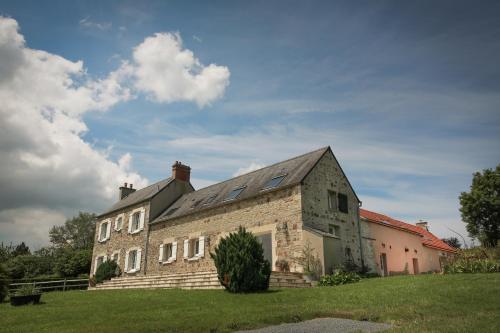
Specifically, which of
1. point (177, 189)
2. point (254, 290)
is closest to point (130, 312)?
point (254, 290)

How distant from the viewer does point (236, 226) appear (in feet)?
66.4

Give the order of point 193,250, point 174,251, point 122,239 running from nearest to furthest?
1. point 193,250
2. point 174,251
3. point 122,239

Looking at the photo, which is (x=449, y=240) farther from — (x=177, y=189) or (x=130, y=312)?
(x=130, y=312)

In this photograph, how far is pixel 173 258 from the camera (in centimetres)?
2344

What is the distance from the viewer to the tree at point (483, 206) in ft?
95.0

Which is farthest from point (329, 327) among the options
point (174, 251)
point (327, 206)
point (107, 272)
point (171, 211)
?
point (107, 272)

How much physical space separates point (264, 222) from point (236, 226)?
6.22ft

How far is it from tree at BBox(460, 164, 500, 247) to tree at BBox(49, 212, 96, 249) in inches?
1724

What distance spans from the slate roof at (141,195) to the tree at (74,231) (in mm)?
23842

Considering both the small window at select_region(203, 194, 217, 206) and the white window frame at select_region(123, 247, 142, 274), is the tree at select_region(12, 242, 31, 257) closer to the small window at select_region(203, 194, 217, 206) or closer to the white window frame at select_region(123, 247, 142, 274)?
the white window frame at select_region(123, 247, 142, 274)

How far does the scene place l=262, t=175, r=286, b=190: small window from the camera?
19.6 metres

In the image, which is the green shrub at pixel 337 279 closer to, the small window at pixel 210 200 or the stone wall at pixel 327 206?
the stone wall at pixel 327 206

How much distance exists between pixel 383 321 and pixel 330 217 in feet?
38.6

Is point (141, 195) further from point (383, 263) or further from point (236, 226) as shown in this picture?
point (383, 263)
